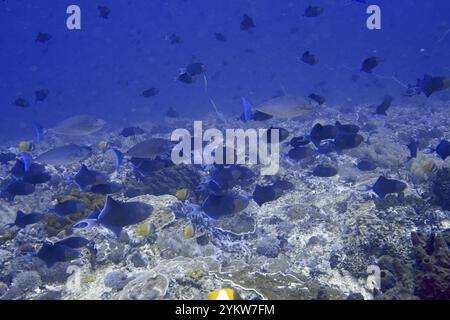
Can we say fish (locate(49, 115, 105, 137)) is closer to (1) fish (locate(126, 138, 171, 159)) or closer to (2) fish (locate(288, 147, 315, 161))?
(1) fish (locate(126, 138, 171, 159))

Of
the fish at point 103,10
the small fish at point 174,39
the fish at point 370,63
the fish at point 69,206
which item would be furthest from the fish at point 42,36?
the fish at point 370,63

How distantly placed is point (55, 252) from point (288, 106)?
14.5 feet

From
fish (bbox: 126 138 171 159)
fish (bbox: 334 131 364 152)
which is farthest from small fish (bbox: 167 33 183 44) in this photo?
fish (bbox: 334 131 364 152)

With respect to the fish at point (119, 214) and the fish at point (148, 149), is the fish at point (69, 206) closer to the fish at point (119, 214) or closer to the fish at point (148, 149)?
the fish at point (148, 149)

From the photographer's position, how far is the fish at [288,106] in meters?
5.53

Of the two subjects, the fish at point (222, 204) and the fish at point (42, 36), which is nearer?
the fish at point (222, 204)

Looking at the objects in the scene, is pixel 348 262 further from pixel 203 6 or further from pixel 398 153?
pixel 203 6

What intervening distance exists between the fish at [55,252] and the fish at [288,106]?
12.7 feet

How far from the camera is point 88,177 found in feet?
19.3

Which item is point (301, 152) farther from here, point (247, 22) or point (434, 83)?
point (247, 22)

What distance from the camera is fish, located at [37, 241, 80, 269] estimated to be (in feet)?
15.4

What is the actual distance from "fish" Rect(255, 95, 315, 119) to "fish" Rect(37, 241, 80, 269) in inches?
152

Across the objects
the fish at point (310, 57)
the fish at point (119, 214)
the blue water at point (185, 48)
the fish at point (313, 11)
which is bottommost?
the fish at point (119, 214)
